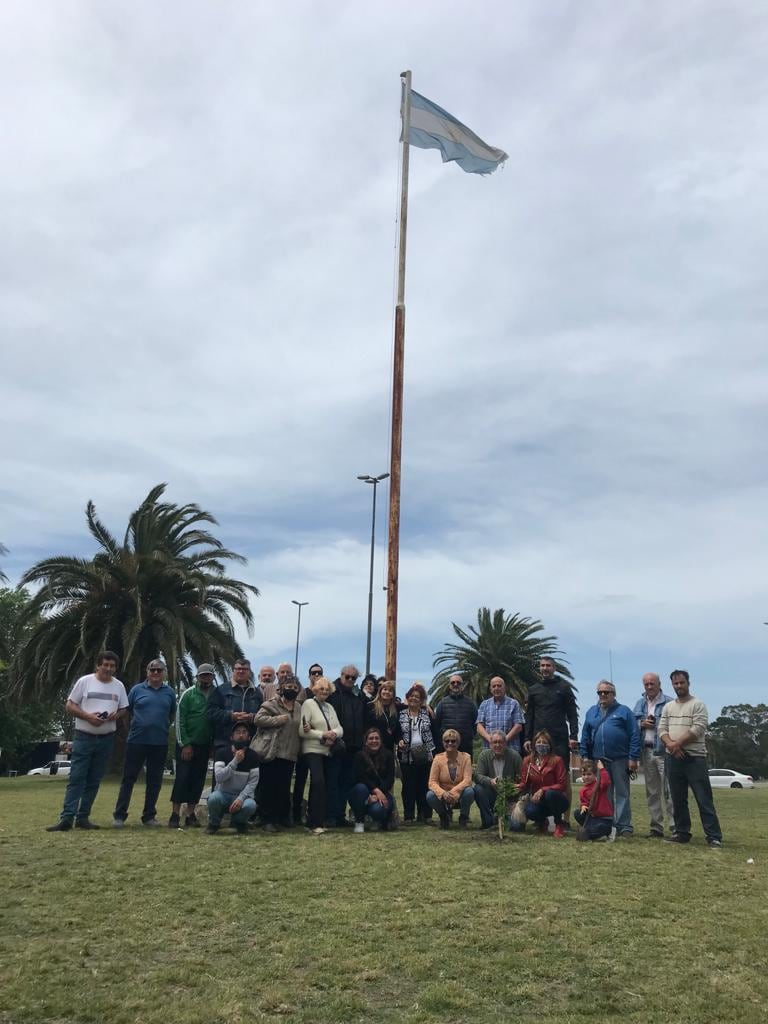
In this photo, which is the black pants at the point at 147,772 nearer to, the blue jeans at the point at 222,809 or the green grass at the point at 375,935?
the blue jeans at the point at 222,809

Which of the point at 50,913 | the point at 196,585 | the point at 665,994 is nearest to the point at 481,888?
the point at 665,994

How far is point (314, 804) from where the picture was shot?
10.0 metres

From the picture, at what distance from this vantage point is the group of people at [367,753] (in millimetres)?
9781

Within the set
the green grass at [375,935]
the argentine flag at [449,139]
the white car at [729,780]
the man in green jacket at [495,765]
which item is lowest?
the green grass at [375,935]

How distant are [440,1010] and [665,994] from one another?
114 centimetres

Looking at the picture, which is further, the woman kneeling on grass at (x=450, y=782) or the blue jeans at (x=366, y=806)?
the woman kneeling on grass at (x=450, y=782)

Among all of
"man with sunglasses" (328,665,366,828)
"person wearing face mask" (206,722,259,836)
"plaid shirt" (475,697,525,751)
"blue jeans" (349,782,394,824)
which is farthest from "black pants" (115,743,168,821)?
"plaid shirt" (475,697,525,751)

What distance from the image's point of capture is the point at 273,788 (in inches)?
400

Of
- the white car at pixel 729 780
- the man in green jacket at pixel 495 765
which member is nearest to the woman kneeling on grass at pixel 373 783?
the man in green jacket at pixel 495 765

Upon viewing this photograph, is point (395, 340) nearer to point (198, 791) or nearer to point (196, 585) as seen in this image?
point (198, 791)

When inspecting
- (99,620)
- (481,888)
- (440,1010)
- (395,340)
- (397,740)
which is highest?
(395,340)

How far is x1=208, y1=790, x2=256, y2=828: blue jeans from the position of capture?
31.3 ft

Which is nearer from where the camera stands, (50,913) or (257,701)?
(50,913)

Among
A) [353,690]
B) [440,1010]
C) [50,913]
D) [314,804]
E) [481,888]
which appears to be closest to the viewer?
[440,1010]
